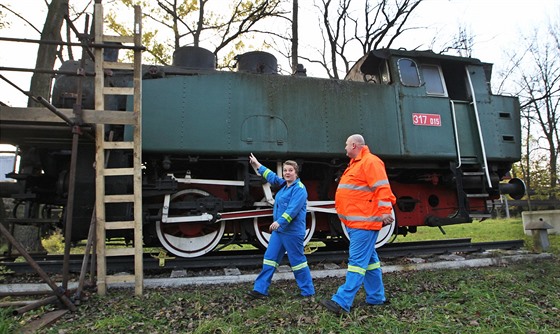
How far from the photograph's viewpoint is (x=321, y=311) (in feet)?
10.7

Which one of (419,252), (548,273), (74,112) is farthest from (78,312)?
(548,273)

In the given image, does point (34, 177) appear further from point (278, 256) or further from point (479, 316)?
point (479, 316)

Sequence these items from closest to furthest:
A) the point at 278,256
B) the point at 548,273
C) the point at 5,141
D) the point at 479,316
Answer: the point at 479,316, the point at 278,256, the point at 5,141, the point at 548,273

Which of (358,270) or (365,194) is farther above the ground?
(365,194)

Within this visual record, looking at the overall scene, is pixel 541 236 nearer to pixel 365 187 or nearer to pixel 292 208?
pixel 365 187

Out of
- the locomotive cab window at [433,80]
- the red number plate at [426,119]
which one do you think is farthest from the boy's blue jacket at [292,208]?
the locomotive cab window at [433,80]

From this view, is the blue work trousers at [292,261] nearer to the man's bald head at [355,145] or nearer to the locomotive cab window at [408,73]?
the man's bald head at [355,145]

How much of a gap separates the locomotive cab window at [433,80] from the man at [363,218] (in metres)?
3.37

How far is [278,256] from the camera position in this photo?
392 cm

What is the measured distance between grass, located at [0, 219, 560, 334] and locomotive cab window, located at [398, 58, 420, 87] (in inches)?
128

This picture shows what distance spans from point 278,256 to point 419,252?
3184mm

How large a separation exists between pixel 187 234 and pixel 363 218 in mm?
2989

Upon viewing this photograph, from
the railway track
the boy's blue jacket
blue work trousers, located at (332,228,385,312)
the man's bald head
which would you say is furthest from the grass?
the man's bald head

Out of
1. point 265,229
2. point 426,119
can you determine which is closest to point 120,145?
point 265,229
